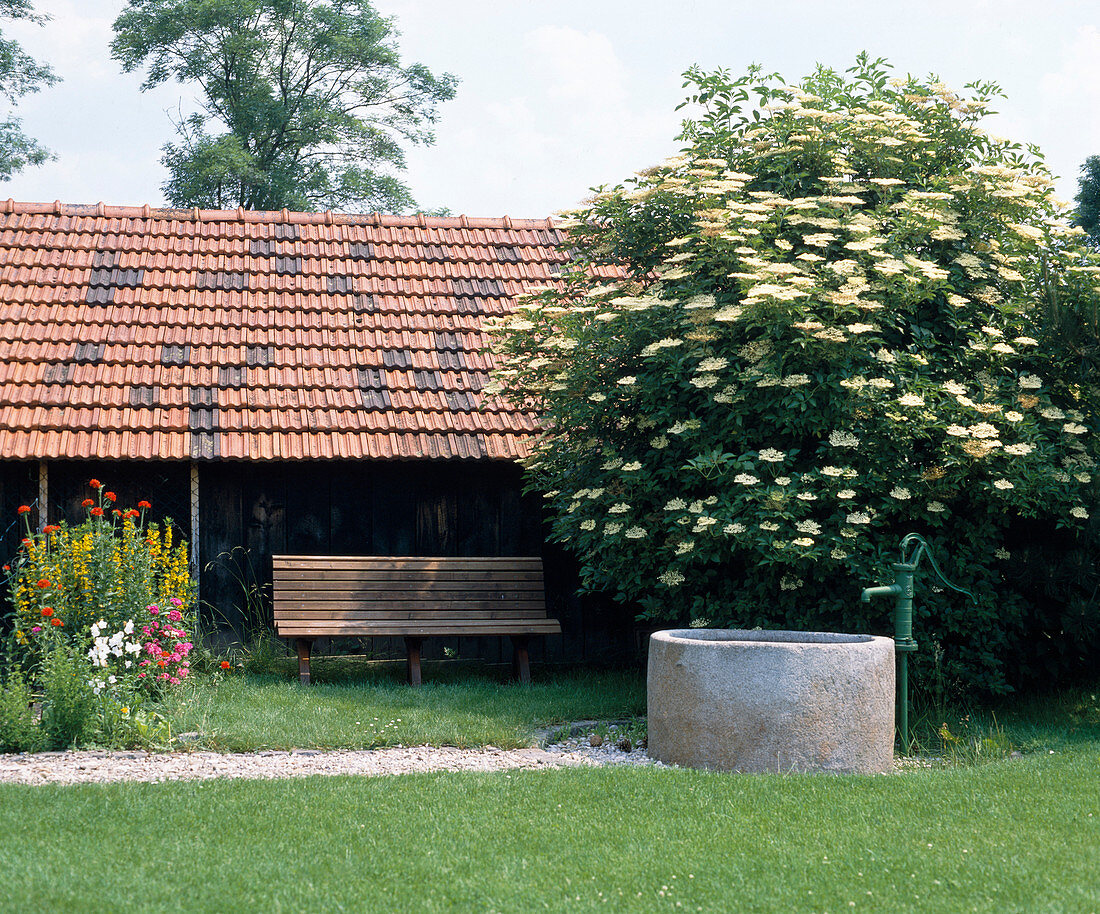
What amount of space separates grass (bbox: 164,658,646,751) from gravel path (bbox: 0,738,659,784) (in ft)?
0.46

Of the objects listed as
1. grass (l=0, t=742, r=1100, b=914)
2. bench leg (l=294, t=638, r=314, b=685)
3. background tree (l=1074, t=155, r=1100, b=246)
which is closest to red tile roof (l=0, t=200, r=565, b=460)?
bench leg (l=294, t=638, r=314, b=685)

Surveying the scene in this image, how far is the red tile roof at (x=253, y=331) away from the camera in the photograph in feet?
32.2

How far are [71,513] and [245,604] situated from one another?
1.70 m

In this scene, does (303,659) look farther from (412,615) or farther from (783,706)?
(783,706)

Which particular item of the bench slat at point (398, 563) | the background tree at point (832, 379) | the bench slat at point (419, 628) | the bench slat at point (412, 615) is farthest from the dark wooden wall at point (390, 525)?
the background tree at point (832, 379)

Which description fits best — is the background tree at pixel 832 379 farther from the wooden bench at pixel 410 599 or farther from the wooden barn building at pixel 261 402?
the wooden barn building at pixel 261 402

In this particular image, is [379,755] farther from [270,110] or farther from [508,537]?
[270,110]

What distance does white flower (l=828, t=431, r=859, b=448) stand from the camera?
23.8 ft

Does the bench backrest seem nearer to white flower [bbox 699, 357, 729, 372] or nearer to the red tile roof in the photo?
the red tile roof

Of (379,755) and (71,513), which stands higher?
(71,513)

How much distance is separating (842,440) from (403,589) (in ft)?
13.9

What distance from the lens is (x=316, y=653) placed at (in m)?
10.1

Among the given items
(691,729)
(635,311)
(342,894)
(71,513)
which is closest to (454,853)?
(342,894)

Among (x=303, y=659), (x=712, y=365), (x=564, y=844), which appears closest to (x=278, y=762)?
(x=564, y=844)
